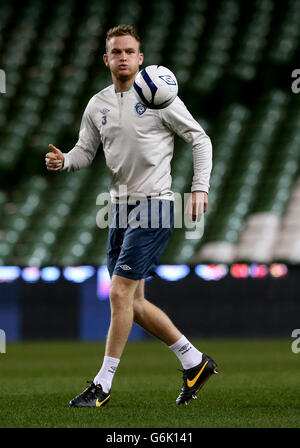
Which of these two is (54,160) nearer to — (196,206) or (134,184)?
(134,184)

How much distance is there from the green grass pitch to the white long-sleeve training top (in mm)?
1107

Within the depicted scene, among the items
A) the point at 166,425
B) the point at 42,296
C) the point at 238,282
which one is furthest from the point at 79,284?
the point at 166,425

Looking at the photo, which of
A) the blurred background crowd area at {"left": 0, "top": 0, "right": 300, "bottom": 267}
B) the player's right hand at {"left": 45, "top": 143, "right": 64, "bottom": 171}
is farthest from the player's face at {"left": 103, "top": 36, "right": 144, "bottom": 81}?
the blurred background crowd area at {"left": 0, "top": 0, "right": 300, "bottom": 267}

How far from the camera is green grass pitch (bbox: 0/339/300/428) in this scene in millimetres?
4000

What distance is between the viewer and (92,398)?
4.54 meters

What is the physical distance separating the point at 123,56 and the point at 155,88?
290 mm

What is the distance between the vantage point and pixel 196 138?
15.3 feet

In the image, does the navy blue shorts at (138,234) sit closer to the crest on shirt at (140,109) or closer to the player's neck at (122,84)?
the crest on shirt at (140,109)

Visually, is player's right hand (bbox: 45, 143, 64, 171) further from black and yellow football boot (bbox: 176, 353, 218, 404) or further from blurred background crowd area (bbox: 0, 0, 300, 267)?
blurred background crowd area (bbox: 0, 0, 300, 267)

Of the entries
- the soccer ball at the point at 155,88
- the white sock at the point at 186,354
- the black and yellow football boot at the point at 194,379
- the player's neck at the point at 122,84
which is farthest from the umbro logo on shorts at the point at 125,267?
the player's neck at the point at 122,84

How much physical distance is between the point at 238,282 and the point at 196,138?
Result: 7.43 m

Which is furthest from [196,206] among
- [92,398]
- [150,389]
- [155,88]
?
[150,389]

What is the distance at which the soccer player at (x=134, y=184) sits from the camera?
458 centimetres
